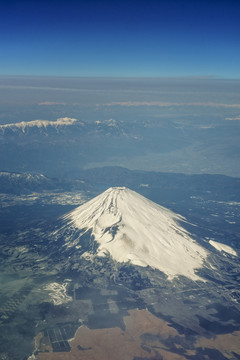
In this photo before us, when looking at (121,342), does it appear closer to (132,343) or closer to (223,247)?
(132,343)

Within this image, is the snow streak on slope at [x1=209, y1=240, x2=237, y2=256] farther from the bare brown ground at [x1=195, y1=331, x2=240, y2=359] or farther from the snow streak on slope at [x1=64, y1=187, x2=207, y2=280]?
the bare brown ground at [x1=195, y1=331, x2=240, y2=359]

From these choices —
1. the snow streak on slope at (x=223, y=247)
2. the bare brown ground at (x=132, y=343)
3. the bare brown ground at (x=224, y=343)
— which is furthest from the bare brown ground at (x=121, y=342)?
the snow streak on slope at (x=223, y=247)

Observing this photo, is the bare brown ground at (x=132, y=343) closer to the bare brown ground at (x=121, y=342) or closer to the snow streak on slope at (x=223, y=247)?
the bare brown ground at (x=121, y=342)

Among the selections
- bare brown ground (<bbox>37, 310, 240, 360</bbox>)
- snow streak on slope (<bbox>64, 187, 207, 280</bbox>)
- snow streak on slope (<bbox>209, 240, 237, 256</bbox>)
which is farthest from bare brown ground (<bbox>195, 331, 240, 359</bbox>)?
snow streak on slope (<bbox>209, 240, 237, 256</bbox>)

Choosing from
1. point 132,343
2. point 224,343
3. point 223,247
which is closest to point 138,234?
point 223,247

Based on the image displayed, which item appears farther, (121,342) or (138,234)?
(138,234)

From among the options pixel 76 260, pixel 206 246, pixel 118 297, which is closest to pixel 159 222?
pixel 206 246

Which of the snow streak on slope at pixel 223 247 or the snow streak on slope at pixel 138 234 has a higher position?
the snow streak on slope at pixel 138 234

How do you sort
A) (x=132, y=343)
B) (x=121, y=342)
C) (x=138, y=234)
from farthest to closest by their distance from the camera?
1. (x=138, y=234)
2. (x=121, y=342)
3. (x=132, y=343)
